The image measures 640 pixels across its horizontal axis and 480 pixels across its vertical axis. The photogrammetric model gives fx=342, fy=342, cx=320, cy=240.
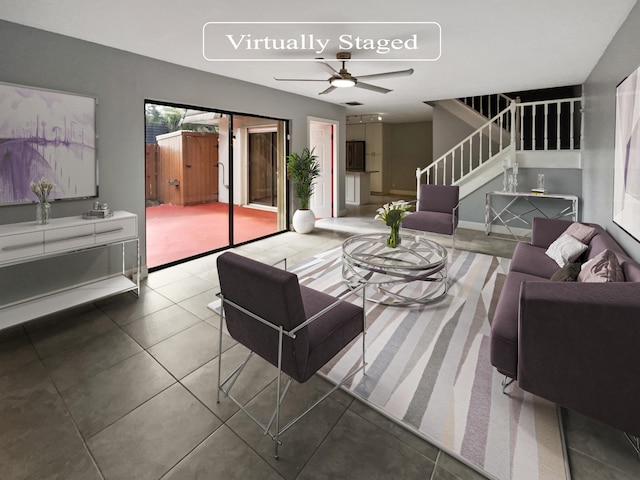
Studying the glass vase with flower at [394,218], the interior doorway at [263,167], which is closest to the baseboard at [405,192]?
the interior doorway at [263,167]

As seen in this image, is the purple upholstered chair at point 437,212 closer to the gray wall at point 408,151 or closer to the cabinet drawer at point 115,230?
the cabinet drawer at point 115,230

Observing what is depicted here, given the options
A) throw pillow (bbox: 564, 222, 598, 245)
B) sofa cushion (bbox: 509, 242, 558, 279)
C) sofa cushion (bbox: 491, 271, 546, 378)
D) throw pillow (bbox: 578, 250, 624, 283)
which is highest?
throw pillow (bbox: 564, 222, 598, 245)

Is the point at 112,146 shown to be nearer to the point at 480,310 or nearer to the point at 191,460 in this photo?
the point at 191,460

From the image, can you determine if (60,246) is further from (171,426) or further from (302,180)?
(302,180)

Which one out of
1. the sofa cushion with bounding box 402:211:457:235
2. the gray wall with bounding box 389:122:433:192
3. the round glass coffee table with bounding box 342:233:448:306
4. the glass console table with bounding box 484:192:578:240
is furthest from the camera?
the gray wall with bounding box 389:122:433:192

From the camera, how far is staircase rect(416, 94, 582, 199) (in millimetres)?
5863

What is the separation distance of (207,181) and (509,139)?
6.33 m

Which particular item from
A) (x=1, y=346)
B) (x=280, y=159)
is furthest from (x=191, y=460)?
(x=280, y=159)

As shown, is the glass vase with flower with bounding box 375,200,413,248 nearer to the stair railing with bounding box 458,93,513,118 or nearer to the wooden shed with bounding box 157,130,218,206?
the wooden shed with bounding box 157,130,218,206

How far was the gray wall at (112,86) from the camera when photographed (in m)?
3.11

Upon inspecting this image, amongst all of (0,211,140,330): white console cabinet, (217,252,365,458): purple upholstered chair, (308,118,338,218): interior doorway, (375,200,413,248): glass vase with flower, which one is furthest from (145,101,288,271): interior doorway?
(217,252,365,458): purple upholstered chair

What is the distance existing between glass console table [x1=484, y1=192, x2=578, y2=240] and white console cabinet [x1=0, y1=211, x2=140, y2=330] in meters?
5.66

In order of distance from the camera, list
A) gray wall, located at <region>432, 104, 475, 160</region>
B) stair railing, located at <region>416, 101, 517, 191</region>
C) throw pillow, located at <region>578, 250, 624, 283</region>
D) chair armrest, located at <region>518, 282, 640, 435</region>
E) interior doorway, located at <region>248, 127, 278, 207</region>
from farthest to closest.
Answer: gray wall, located at <region>432, 104, 475, 160</region> < stair railing, located at <region>416, 101, 517, 191</region> < interior doorway, located at <region>248, 127, 278, 207</region> < throw pillow, located at <region>578, 250, 624, 283</region> < chair armrest, located at <region>518, 282, 640, 435</region>

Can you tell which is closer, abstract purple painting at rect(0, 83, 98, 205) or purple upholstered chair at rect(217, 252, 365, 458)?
purple upholstered chair at rect(217, 252, 365, 458)
